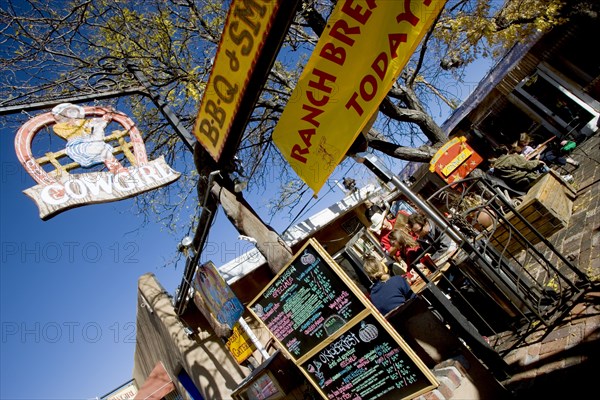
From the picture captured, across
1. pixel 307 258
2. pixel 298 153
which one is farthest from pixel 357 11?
pixel 307 258

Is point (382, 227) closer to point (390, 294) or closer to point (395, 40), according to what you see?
point (390, 294)

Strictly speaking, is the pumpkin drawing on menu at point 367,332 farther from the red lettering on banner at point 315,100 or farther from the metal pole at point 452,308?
the red lettering on banner at point 315,100

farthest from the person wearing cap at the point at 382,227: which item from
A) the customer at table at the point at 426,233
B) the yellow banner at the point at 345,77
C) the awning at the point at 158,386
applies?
the awning at the point at 158,386

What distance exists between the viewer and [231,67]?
3264 millimetres

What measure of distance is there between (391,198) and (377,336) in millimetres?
7275

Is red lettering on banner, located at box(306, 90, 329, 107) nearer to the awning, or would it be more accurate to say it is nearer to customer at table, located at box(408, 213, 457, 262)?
customer at table, located at box(408, 213, 457, 262)

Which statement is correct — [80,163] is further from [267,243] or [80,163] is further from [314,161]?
[314,161]

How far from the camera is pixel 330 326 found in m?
3.61

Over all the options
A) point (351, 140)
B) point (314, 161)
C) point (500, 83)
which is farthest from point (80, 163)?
point (500, 83)

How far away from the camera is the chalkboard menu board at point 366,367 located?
3.08 m

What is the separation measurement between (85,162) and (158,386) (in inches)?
342

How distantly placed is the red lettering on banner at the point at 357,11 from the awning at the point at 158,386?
1101cm

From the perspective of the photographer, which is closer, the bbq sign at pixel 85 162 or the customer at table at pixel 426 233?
the bbq sign at pixel 85 162

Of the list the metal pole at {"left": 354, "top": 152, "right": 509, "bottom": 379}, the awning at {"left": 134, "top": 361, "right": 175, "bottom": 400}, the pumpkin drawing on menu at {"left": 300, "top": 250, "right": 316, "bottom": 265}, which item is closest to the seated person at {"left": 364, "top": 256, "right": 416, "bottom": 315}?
the metal pole at {"left": 354, "top": 152, "right": 509, "bottom": 379}
